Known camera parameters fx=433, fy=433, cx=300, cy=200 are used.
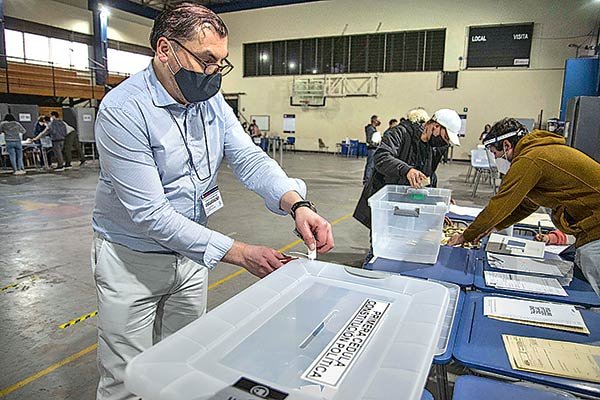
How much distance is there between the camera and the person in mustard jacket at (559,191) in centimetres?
173

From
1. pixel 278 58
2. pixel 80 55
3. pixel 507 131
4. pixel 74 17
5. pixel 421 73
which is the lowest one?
pixel 507 131

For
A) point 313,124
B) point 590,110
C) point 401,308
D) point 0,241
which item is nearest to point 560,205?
point 401,308

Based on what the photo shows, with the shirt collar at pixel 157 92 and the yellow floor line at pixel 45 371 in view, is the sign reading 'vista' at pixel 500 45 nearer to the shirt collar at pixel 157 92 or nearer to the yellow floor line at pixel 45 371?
the yellow floor line at pixel 45 371

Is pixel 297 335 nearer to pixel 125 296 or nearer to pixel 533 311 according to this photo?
pixel 125 296

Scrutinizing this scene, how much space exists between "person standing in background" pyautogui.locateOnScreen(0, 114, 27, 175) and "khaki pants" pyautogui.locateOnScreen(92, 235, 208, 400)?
1010 cm

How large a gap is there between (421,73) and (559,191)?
14.5 meters

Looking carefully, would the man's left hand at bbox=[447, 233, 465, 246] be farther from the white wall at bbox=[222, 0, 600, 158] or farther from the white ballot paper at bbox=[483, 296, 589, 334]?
the white wall at bbox=[222, 0, 600, 158]

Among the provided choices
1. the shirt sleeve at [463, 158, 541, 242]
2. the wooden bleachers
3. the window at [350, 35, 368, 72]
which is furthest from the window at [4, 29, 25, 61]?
the shirt sleeve at [463, 158, 541, 242]

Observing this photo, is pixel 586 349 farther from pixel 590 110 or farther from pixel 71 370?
pixel 590 110

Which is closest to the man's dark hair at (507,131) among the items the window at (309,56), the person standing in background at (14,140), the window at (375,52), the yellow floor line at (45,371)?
the yellow floor line at (45,371)

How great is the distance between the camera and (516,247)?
7.22 feet

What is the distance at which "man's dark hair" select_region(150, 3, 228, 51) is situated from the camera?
117 centimetres

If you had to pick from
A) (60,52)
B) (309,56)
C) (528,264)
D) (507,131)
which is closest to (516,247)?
(528,264)

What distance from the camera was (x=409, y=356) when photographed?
708 millimetres
